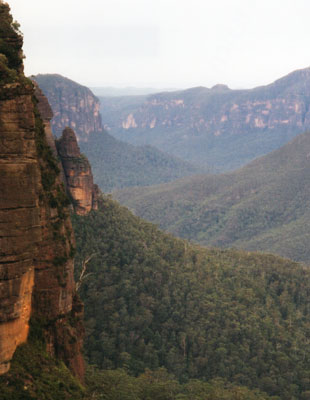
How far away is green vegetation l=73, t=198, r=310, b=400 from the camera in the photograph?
1761 inches

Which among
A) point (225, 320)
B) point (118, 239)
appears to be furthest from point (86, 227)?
point (225, 320)

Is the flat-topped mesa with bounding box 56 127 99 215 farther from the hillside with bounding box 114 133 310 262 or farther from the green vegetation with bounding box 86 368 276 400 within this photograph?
the hillside with bounding box 114 133 310 262

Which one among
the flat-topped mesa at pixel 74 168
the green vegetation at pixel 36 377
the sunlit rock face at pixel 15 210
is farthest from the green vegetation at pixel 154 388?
the flat-topped mesa at pixel 74 168

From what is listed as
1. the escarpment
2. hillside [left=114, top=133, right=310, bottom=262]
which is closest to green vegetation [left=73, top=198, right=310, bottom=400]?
the escarpment

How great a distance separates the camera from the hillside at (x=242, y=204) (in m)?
148

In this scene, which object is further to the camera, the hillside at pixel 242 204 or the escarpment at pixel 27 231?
the hillside at pixel 242 204

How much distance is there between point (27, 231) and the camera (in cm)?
1900

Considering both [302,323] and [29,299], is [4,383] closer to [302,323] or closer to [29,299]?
[29,299]

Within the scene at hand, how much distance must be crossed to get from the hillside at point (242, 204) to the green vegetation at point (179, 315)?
7041 cm

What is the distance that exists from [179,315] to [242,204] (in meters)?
120

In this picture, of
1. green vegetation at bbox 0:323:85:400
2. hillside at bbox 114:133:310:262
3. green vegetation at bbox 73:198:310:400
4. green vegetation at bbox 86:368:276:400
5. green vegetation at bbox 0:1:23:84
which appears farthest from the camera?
hillside at bbox 114:133:310:262

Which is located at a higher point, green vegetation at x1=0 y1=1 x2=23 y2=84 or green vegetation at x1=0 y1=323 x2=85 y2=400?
green vegetation at x1=0 y1=1 x2=23 y2=84

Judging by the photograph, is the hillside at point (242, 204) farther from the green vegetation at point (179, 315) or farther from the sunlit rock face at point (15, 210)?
the sunlit rock face at point (15, 210)

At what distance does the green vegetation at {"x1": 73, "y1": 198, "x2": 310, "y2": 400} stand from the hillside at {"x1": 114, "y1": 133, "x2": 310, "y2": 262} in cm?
7041
